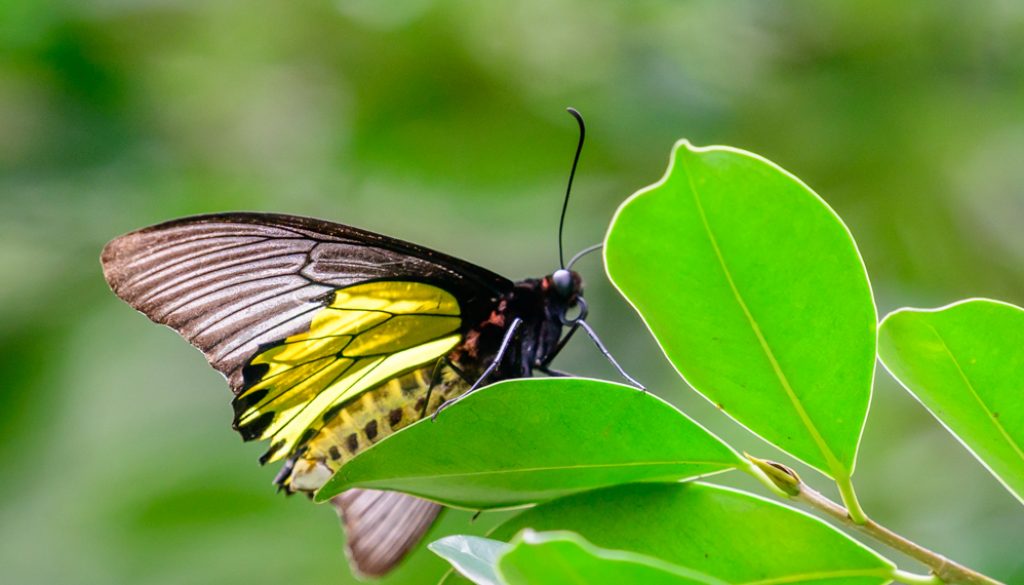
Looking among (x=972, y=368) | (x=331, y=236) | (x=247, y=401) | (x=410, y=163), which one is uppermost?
(x=410, y=163)

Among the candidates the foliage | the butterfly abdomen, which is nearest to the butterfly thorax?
the butterfly abdomen

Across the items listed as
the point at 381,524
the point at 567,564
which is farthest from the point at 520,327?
the point at 567,564

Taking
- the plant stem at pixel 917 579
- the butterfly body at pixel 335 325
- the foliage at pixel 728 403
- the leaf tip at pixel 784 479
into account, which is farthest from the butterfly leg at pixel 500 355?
the plant stem at pixel 917 579

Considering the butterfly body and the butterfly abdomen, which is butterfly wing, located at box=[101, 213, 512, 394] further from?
the butterfly abdomen

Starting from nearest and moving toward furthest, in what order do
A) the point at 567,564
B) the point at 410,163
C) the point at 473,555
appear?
the point at 567,564 → the point at 473,555 → the point at 410,163

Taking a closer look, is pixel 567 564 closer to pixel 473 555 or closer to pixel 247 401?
pixel 473 555

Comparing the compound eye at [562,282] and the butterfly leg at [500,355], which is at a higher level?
the compound eye at [562,282]

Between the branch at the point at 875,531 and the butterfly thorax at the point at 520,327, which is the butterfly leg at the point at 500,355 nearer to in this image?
the butterfly thorax at the point at 520,327
